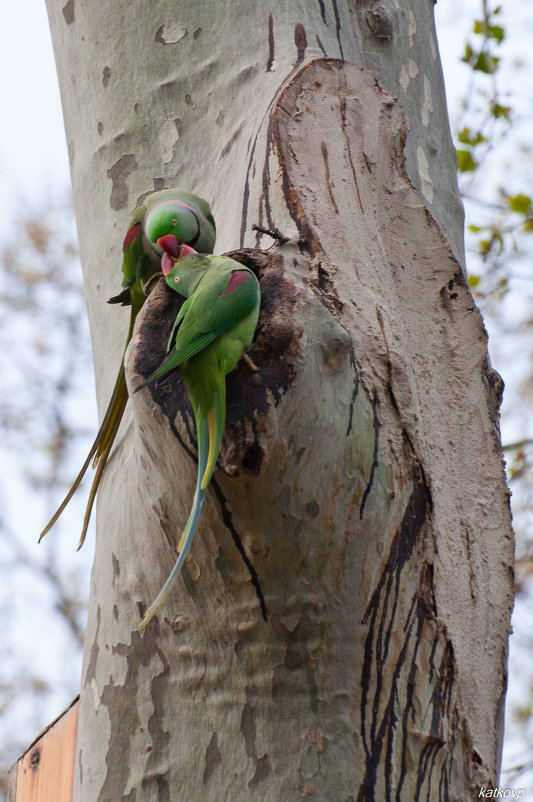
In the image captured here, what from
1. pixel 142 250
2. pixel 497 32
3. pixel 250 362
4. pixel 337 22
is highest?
pixel 497 32

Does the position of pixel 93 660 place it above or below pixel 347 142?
below

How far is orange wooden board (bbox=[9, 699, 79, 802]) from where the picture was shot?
1646 millimetres

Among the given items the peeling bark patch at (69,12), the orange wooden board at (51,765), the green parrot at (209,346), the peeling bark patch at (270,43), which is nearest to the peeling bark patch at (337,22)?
the peeling bark patch at (270,43)

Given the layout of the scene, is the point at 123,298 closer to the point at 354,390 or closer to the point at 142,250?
the point at 142,250

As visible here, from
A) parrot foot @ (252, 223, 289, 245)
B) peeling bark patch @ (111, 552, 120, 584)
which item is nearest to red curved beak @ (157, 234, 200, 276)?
parrot foot @ (252, 223, 289, 245)

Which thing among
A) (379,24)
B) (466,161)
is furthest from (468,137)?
(379,24)

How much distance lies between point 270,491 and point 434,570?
0.37 metres

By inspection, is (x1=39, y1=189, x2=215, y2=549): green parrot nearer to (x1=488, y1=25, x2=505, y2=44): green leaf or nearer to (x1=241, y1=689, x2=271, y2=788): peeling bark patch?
(x1=241, y1=689, x2=271, y2=788): peeling bark patch

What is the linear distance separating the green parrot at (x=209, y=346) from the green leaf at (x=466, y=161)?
2657mm

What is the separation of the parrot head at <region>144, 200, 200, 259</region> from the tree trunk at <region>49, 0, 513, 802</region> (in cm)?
10

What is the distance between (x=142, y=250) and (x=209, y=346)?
53cm

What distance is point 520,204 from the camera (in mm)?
3756

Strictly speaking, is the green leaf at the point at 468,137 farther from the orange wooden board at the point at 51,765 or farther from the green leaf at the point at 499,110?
the orange wooden board at the point at 51,765

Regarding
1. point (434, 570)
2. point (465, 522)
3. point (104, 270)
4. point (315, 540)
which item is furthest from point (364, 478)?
point (104, 270)
